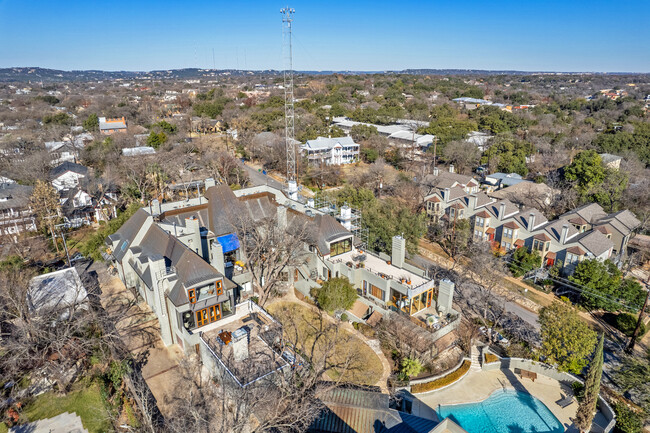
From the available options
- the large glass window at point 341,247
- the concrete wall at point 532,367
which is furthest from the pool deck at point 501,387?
the large glass window at point 341,247

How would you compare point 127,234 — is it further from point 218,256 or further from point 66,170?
point 66,170

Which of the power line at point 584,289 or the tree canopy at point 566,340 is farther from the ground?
the tree canopy at point 566,340

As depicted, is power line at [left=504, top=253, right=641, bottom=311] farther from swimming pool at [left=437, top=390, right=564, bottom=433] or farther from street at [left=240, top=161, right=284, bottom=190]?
street at [left=240, top=161, right=284, bottom=190]

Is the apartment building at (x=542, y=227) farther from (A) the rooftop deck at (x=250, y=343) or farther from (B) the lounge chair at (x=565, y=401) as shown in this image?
(A) the rooftop deck at (x=250, y=343)

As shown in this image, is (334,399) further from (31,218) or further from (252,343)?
(31,218)

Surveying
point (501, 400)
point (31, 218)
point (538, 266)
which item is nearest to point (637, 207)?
point (538, 266)

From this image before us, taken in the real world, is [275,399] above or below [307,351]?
above
